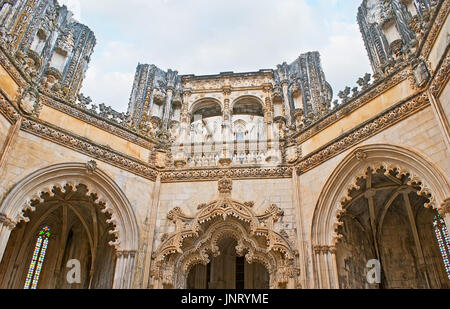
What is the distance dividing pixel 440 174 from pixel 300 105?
7150 millimetres

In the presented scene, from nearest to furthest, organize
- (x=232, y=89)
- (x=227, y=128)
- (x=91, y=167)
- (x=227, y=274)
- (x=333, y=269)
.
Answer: (x=333, y=269) < (x=91, y=167) < (x=227, y=274) < (x=227, y=128) < (x=232, y=89)

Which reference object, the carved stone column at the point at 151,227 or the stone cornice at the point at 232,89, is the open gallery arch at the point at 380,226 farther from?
the stone cornice at the point at 232,89

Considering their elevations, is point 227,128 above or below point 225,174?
above

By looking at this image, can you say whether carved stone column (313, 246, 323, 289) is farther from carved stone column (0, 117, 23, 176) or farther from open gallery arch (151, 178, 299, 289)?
carved stone column (0, 117, 23, 176)

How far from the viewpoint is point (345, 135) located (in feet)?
37.6

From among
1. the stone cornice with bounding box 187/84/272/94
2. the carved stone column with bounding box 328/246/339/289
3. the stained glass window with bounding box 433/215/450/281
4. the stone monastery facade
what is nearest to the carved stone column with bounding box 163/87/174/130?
the stone monastery facade

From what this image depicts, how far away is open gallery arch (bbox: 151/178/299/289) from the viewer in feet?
36.8

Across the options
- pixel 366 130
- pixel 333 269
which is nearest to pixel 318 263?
pixel 333 269

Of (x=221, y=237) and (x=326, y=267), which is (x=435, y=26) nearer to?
(x=326, y=267)

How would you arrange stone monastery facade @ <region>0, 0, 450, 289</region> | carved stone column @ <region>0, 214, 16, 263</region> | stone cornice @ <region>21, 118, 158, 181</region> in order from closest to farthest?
1. carved stone column @ <region>0, 214, 16, 263</region>
2. stone monastery facade @ <region>0, 0, 450, 289</region>
3. stone cornice @ <region>21, 118, 158, 181</region>

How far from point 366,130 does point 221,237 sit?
5623mm

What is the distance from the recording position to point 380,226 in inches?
549
